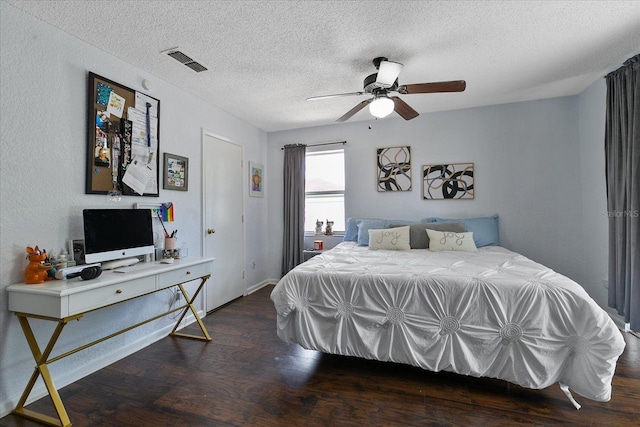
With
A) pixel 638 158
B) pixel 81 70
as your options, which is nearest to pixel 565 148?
pixel 638 158

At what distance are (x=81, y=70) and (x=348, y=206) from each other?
3.30 m

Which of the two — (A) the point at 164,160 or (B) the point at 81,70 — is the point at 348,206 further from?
(B) the point at 81,70

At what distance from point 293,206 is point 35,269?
3.09m

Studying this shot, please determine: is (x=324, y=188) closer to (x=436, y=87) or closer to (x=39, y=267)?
(x=436, y=87)

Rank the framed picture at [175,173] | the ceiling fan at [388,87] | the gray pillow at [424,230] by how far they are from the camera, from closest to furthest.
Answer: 1. the ceiling fan at [388,87]
2. the framed picture at [175,173]
3. the gray pillow at [424,230]

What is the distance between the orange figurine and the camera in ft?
5.79

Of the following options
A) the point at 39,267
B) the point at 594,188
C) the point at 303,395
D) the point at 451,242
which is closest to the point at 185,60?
the point at 39,267

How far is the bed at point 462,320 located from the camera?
167 centimetres

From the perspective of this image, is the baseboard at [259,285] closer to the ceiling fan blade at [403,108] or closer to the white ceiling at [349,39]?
the white ceiling at [349,39]

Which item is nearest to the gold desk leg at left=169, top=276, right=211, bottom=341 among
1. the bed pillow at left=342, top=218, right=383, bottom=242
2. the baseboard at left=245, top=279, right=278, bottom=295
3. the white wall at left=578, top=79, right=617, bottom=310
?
the baseboard at left=245, top=279, right=278, bottom=295

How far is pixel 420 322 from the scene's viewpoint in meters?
1.92

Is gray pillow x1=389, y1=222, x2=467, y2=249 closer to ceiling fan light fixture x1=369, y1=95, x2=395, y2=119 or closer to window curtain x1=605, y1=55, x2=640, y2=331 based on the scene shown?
window curtain x1=605, y1=55, x2=640, y2=331

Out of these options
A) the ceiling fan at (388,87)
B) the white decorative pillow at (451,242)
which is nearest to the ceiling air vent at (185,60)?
the ceiling fan at (388,87)

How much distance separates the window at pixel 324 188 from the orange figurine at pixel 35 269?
325cm
